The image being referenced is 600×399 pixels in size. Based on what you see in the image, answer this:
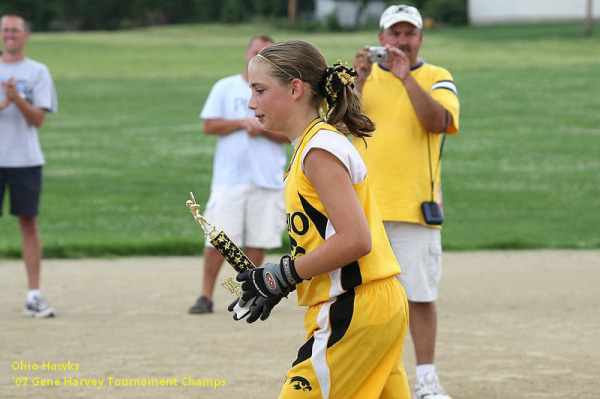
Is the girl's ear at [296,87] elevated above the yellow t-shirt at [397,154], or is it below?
above

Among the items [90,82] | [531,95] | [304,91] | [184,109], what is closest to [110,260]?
[304,91]

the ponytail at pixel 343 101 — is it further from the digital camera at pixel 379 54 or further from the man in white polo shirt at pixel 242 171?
the man in white polo shirt at pixel 242 171

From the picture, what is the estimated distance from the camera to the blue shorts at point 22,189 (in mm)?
7742

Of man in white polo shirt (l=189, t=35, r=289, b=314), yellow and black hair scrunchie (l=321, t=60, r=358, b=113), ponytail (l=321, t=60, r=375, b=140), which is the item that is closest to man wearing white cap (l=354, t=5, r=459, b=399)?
ponytail (l=321, t=60, r=375, b=140)

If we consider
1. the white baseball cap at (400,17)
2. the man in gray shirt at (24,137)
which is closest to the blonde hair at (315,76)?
the white baseball cap at (400,17)

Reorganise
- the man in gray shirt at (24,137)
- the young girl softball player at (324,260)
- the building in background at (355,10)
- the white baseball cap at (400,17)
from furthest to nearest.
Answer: the building in background at (355,10) < the man in gray shirt at (24,137) < the white baseball cap at (400,17) < the young girl softball player at (324,260)

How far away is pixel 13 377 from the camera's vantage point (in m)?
5.89

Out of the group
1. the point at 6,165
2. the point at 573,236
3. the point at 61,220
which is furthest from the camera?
the point at 61,220

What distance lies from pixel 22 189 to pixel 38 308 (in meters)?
0.97

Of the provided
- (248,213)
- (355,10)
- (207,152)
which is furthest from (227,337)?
(355,10)

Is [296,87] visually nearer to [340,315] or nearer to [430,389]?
[340,315]

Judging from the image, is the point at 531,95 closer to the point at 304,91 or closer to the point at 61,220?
the point at 61,220

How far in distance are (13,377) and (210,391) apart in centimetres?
127

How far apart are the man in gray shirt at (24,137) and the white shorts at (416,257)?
3269 millimetres
